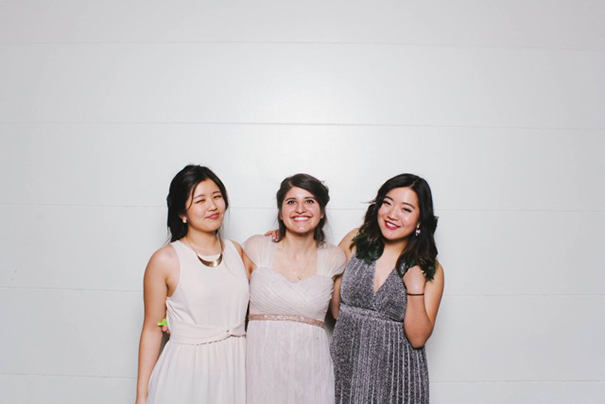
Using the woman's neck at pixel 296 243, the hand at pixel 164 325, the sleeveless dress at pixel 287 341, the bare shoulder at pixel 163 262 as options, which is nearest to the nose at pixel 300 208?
the woman's neck at pixel 296 243

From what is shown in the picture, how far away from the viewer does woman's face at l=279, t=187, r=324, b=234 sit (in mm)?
1489

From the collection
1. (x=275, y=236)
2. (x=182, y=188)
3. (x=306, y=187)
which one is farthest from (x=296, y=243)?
(x=182, y=188)

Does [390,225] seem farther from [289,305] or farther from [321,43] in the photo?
[321,43]

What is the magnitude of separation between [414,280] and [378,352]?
0.89 ft

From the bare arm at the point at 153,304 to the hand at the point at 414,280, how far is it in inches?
29.6

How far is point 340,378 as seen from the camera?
59.8 inches

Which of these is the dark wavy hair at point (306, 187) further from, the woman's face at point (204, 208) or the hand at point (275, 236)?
the woman's face at point (204, 208)

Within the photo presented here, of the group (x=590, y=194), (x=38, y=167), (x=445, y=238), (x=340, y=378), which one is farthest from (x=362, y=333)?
(x=38, y=167)

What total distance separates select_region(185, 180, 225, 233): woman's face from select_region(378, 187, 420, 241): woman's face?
58 centimetres

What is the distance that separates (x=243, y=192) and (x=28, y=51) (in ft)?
3.60

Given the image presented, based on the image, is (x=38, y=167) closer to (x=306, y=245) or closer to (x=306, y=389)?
(x=306, y=245)

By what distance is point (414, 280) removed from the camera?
1442 millimetres

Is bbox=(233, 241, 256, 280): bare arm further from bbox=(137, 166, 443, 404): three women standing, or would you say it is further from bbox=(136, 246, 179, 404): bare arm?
bbox=(136, 246, 179, 404): bare arm

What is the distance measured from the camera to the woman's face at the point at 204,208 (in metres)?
1.41
